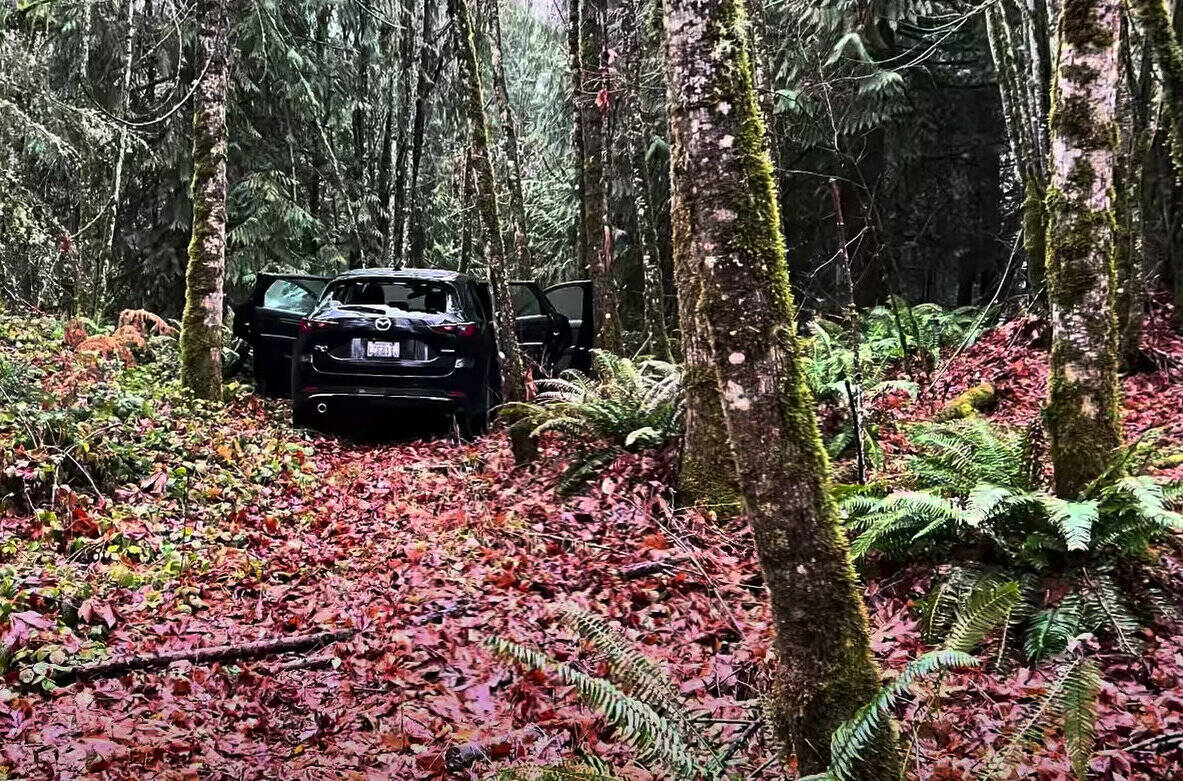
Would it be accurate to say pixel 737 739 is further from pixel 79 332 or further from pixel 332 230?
pixel 332 230

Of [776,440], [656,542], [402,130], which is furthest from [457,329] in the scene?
[402,130]

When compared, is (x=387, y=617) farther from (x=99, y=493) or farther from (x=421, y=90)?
(x=421, y=90)

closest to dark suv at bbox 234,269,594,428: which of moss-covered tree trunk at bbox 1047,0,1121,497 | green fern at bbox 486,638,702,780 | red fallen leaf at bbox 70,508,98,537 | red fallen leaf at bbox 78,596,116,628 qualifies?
red fallen leaf at bbox 70,508,98,537

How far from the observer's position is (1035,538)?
172 inches

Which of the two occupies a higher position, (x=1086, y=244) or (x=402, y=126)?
(x=402, y=126)

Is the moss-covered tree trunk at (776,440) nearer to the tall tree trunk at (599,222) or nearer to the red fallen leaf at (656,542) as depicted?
the red fallen leaf at (656,542)

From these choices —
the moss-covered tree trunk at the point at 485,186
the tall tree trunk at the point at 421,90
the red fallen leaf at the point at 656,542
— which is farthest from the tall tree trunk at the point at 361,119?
the red fallen leaf at the point at 656,542

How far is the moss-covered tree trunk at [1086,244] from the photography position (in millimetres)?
Answer: 4715

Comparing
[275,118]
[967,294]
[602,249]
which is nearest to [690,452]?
[602,249]

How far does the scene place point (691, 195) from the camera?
3.04 m

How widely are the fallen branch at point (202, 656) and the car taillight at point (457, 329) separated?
15.9 feet

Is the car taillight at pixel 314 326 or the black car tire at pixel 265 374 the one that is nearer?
the car taillight at pixel 314 326

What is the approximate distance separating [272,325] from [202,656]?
7.06 metres

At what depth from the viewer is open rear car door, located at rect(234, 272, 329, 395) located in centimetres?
1084
